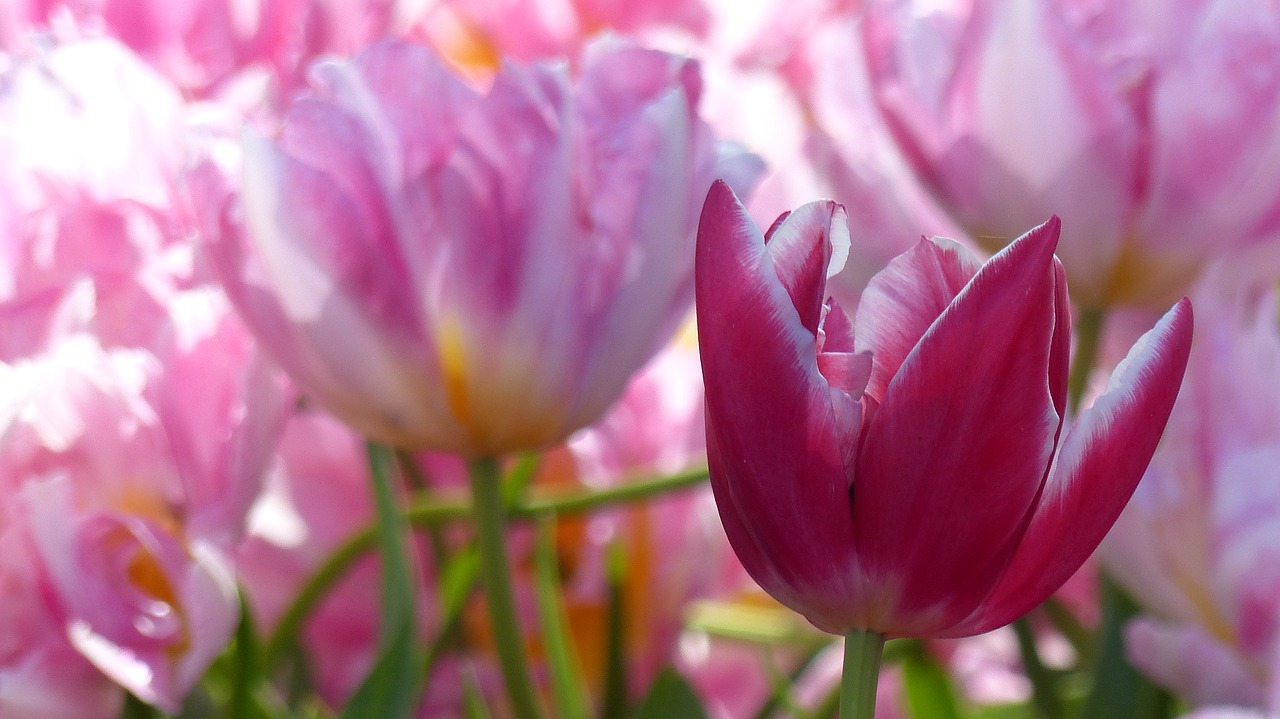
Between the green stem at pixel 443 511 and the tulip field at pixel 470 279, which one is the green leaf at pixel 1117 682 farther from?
the green stem at pixel 443 511

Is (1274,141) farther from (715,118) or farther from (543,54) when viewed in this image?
(543,54)

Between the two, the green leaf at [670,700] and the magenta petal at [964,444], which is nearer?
the magenta petal at [964,444]

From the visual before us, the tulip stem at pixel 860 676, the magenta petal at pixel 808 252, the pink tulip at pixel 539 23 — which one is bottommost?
the pink tulip at pixel 539 23

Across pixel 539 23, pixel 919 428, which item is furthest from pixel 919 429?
pixel 539 23

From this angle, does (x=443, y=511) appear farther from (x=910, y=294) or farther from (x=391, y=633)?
(x=910, y=294)

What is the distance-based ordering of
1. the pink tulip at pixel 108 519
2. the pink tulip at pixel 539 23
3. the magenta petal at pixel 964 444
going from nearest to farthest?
the magenta petal at pixel 964 444, the pink tulip at pixel 108 519, the pink tulip at pixel 539 23

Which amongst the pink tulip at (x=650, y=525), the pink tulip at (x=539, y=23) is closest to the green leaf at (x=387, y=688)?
the pink tulip at (x=650, y=525)

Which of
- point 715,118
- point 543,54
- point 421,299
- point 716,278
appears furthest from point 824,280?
point 543,54
